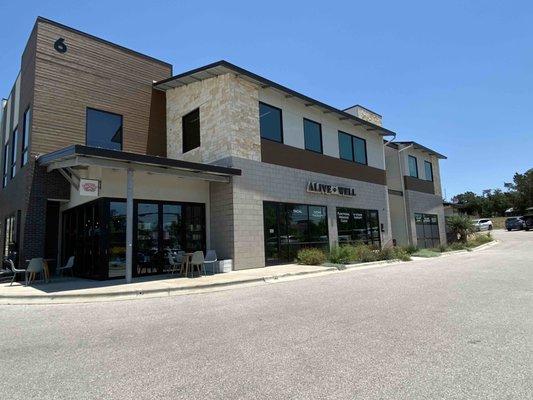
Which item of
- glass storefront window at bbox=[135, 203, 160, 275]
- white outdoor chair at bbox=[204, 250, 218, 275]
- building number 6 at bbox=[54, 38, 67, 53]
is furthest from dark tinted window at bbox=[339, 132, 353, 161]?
building number 6 at bbox=[54, 38, 67, 53]

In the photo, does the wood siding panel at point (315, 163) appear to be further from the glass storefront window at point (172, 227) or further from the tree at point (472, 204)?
the tree at point (472, 204)

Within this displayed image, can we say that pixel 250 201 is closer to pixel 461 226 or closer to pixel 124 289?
pixel 124 289

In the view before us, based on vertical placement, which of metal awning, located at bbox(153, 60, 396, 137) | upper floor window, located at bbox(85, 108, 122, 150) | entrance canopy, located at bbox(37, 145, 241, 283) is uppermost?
metal awning, located at bbox(153, 60, 396, 137)

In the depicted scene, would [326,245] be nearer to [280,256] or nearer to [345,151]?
[280,256]

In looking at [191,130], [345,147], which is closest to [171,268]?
[191,130]

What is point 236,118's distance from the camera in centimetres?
1525

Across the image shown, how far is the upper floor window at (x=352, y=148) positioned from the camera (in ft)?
69.3

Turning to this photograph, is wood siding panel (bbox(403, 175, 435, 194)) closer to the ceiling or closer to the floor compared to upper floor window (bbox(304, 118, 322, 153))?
closer to the floor

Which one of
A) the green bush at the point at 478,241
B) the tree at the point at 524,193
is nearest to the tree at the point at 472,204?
the tree at the point at 524,193

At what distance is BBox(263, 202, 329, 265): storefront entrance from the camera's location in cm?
1603

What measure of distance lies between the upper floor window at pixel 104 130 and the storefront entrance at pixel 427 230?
784 inches

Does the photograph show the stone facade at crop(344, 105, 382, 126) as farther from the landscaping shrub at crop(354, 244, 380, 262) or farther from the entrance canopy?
the entrance canopy

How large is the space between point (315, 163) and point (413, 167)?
1246 cm

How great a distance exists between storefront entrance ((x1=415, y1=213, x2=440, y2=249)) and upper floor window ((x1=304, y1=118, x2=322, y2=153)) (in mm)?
11663
